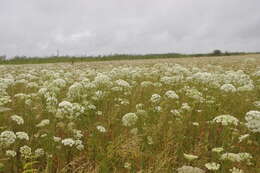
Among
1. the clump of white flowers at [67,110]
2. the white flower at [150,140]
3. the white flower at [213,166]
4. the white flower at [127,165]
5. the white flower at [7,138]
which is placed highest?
the clump of white flowers at [67,110]

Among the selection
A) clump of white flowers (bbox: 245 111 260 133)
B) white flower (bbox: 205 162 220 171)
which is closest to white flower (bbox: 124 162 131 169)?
white flower (bbox: 205 162 220 171)

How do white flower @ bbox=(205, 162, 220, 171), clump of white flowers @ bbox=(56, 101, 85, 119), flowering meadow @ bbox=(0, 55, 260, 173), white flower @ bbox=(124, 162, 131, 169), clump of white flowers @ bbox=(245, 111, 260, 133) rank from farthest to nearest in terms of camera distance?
clump of white flowers @ bbox=(56, 101, 85, 119) → clump of white flowers @ bbox=(245, 111, 260, 133) → flowering meadow @ bbox=(0, 55, 260, 173) → white flower @ bbox=(124, 162, 131, 169) → white flower @ bbox=(205, 162, 220, 171)

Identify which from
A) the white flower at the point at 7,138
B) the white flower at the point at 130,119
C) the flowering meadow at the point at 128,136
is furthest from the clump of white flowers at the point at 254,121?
the white flower at the point at 7,138

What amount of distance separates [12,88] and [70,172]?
617 cm

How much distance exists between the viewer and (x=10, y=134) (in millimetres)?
4051

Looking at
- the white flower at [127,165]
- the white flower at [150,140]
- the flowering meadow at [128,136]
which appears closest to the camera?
the white flower at [127,165]

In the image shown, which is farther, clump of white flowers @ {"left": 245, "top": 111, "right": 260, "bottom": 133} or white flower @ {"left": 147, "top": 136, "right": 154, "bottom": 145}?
clump of white flowers @ {"left": 245, "top": 111, "right": 260, "bottom": 133}

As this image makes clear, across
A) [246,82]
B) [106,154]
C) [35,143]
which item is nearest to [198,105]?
[246,82]

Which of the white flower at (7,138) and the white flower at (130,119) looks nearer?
the white flower at (7,138)

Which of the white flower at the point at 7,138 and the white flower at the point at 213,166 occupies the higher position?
the white flower at the point at 7,138

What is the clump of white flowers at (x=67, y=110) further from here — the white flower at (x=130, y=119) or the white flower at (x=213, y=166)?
the white flower at (x=213, y=166)

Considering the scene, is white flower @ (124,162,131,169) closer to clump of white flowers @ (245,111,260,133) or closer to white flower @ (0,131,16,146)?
white flower @ (0,131,16,146)

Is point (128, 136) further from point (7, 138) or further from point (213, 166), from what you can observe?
point (7, 138)

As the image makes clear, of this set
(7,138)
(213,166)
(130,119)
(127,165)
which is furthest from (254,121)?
(7,138)
